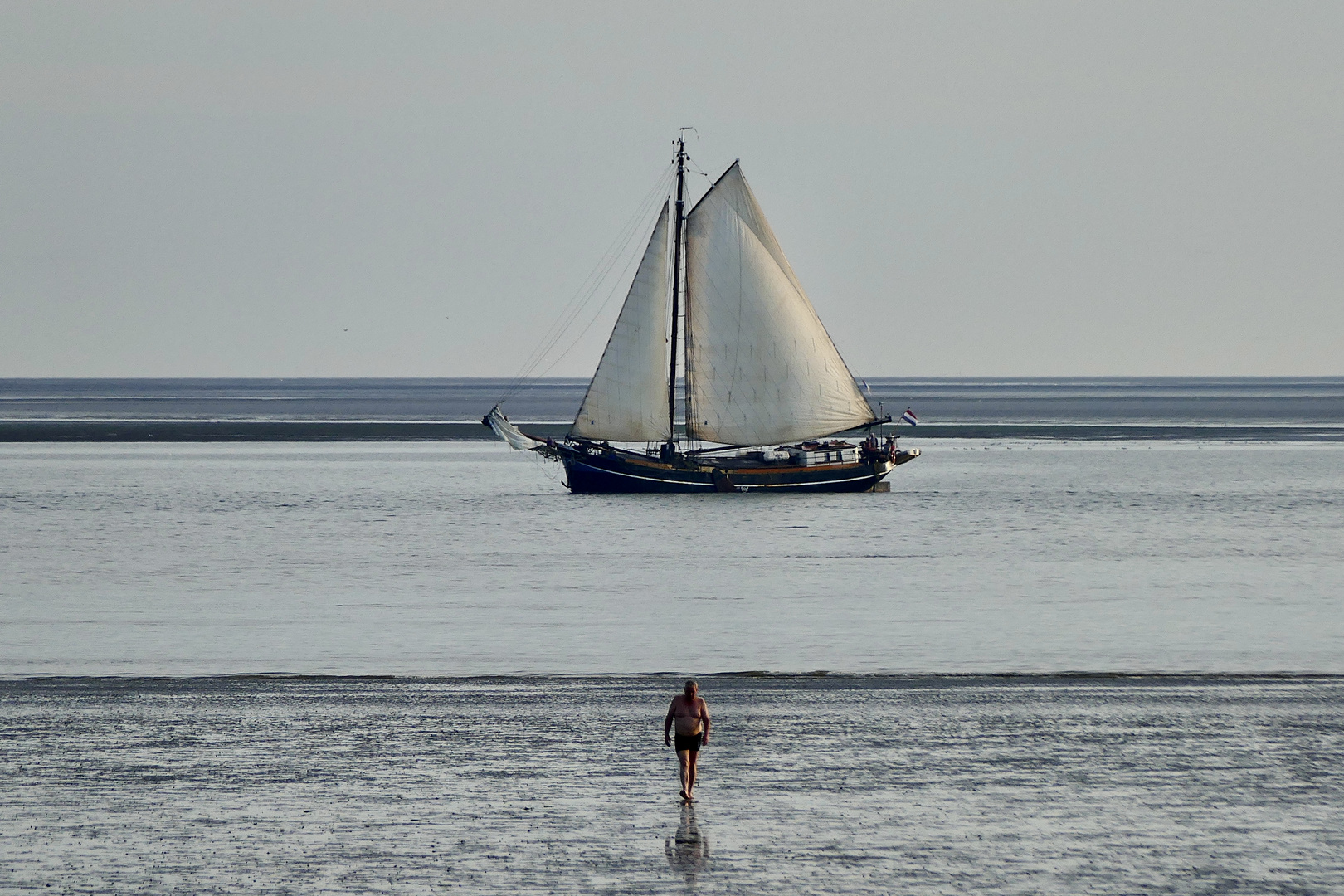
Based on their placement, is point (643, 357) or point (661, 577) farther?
point (643, 357)

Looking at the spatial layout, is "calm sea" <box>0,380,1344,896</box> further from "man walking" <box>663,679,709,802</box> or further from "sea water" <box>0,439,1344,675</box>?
"man walking" <box>663,679,709,802</box>

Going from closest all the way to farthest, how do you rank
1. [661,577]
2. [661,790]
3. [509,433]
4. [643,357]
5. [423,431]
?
[661,790] < [661,577] < [643,357] < [509,433] < [423,431]

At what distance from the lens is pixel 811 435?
83.9 m

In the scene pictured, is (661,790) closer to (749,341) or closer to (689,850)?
(689,850)

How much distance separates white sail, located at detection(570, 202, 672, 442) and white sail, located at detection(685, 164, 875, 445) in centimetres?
196

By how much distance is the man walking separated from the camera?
20.1 meters

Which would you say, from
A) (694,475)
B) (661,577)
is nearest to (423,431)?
(694,475)

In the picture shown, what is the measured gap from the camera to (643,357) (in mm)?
80688

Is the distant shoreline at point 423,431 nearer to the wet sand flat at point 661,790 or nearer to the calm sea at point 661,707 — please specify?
the calm sea at point 661,707

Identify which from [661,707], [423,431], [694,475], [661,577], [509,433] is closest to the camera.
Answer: [661,707]

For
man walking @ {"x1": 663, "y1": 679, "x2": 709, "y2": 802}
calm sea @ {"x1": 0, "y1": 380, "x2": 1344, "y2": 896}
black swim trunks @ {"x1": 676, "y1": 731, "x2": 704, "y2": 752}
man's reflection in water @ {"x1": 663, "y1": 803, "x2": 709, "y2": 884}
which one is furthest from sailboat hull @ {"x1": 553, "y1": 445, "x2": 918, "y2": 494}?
man's reflection in water @ {"x1": 663, "y1": 803, "x2": 709, "y2": 884}

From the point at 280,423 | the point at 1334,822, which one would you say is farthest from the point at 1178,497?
the point at 280,423

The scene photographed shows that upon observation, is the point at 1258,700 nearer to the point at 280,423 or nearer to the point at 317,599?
the point at 317,599

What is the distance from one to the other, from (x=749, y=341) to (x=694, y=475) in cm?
784
